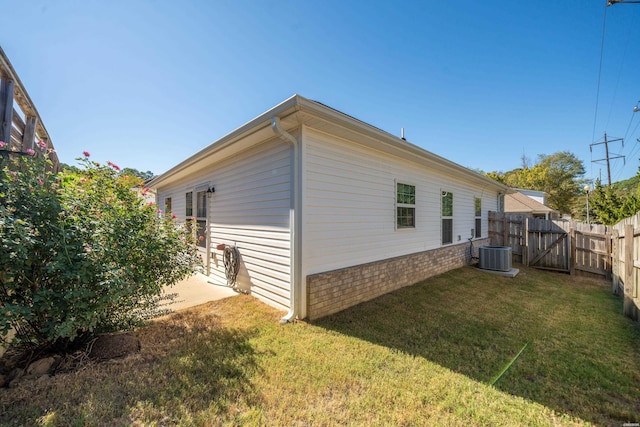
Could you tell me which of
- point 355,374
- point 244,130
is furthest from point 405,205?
Result: point 355,374

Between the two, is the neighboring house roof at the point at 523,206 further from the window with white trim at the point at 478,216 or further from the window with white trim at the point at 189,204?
the window with white trim at the point at 189,204

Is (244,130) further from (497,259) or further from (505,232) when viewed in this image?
(505,232)

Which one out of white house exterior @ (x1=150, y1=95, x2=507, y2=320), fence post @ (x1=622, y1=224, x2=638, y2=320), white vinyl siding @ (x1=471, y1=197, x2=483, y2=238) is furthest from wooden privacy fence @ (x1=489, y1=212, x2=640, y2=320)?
white house exterior @ (x1=150, y1=95, x2=507, y2=320)

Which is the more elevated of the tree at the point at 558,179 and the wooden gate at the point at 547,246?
the tree at the point at 558,179

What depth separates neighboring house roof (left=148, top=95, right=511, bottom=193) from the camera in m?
3.19

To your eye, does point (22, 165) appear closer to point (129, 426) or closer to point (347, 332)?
point (129, 426)

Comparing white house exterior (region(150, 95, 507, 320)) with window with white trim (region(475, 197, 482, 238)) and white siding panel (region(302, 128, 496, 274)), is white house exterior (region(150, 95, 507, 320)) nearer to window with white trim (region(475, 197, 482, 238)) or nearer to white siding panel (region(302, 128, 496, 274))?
white siding panel (region(302, 128, 496, 274))

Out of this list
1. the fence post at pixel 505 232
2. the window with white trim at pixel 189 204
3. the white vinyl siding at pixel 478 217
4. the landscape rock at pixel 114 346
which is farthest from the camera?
the fence post at pixel 505 232

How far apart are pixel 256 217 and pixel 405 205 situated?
11.4 feet

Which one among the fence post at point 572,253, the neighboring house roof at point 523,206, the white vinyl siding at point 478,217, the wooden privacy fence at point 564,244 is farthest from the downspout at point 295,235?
the neighboring house roof at point 523,206

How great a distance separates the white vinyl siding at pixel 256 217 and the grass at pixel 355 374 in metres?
0.58

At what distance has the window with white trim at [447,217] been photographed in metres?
7.22

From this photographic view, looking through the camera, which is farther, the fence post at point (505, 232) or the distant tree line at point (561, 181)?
the distant tree line at point (561, 181)

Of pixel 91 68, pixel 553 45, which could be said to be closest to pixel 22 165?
pixel 91 68
